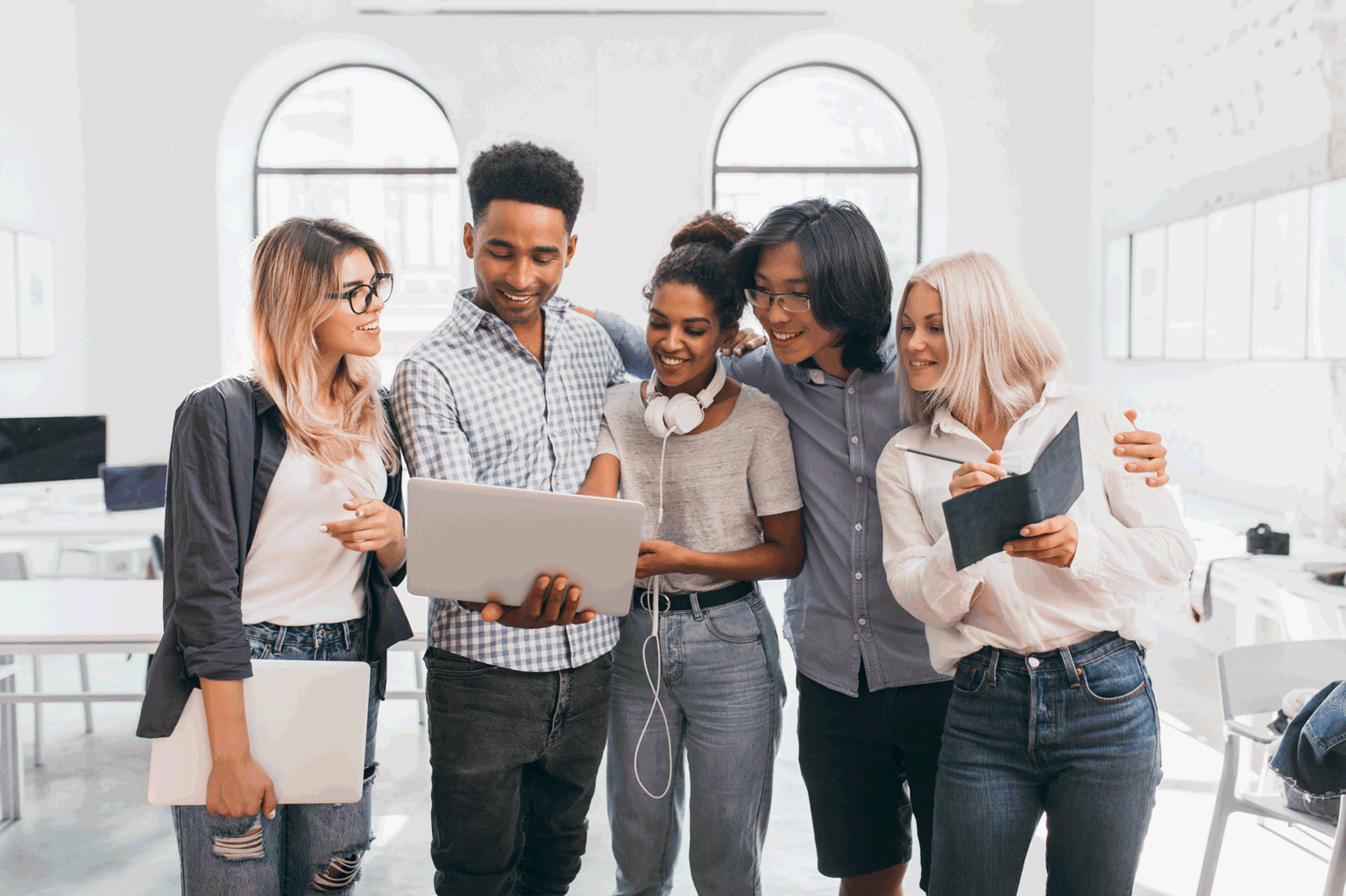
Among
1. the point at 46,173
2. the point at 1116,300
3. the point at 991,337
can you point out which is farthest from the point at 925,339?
the point at 46,173

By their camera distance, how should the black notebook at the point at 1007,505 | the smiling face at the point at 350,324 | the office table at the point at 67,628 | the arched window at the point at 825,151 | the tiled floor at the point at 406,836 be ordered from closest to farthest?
1. the black notebook at the point at 1007,505
2. the smiling face at the point at 350,324
3. the office table at the point at 67,628
4. the tiled floor at the point at 406,836
5. the arched window at the point at 825,151

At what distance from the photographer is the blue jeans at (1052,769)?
1.24 m

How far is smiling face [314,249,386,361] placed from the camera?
146cm

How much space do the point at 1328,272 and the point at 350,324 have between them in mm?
3717

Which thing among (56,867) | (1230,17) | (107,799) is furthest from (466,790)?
(1230,17)

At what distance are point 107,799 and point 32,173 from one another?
4259 mm

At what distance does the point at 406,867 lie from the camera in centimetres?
258

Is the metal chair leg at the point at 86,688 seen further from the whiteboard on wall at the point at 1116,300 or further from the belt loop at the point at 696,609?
the whiteboard on wall at the point at 1116,300

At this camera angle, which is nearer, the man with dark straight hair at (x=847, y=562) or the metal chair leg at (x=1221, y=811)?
the man with dark straight hair at (x=847, y=562)

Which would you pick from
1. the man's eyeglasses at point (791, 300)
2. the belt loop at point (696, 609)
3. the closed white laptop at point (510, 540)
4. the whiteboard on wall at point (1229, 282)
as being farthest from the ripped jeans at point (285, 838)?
the whiteboard on wall at point (1229, 282)

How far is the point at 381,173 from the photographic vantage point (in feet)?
21.0

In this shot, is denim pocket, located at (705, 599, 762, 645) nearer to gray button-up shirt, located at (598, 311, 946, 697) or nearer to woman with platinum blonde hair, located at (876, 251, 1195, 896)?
gray button-up shirt, located at (598, 311, 946, 697)

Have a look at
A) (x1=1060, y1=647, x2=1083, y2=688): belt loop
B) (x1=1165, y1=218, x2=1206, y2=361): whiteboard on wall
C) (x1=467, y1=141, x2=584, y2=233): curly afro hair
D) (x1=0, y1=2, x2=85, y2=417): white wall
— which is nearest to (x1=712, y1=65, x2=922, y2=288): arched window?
(x1=1165, y1=218, x2=1206, y2=361): whiteboard on wall

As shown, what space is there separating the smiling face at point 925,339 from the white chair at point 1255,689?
1.26 meters
